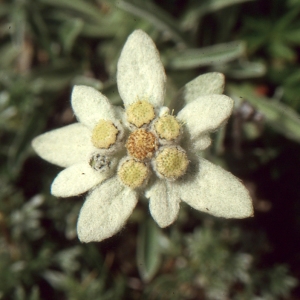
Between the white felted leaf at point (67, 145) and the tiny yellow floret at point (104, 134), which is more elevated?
the tiny yellow floret at point (104, 134)

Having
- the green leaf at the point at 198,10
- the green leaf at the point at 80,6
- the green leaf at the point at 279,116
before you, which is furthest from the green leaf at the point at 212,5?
the green leaf at the point at 80,6

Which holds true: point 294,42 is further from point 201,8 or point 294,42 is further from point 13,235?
point 13,235

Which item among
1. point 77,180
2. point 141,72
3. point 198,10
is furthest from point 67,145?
point 198,10

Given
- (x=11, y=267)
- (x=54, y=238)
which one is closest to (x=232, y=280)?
(x=54, y=238)

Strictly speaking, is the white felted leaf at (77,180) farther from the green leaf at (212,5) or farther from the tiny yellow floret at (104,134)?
the green leaf at (212,5)

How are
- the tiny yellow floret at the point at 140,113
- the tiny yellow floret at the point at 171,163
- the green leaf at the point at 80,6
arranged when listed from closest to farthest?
the tiny yellow floret at the point at 171,163 < the tiny yellow floret at the point at 140,113 < the green leaf at the point at 80,6

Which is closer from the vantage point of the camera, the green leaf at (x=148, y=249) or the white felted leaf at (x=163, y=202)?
the white felted leaf at (x=163, y=202)
